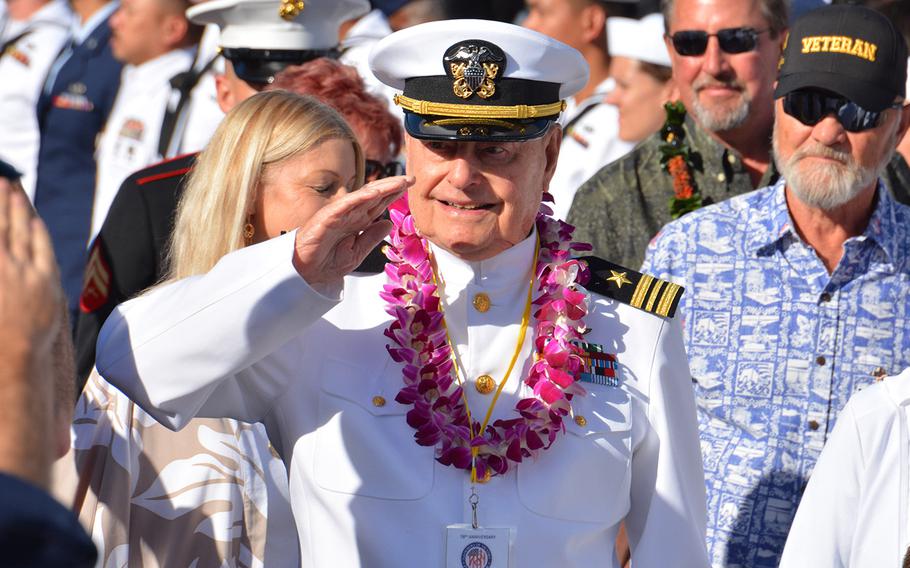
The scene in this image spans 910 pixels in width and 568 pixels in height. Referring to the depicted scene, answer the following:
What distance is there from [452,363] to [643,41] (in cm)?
441

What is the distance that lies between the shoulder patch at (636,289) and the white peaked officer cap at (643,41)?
12.6 feet

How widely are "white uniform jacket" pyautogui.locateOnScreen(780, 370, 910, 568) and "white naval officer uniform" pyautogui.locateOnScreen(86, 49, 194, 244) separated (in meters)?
5.30

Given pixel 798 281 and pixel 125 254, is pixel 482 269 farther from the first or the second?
pixel 125 254

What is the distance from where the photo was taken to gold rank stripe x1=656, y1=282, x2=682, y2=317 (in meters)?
4.01

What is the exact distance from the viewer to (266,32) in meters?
6.77

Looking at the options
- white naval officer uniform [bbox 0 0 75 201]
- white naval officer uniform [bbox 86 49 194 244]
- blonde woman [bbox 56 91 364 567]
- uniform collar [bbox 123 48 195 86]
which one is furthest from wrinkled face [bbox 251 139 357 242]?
white naval officer uniform [bbox 0 0 75 201]

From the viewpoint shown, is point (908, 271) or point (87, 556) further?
point (908, 271)

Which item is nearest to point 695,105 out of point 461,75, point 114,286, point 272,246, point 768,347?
point 768,347

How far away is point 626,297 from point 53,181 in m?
6.18

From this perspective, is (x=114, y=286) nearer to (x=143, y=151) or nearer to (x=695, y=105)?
(x=695, y=105)

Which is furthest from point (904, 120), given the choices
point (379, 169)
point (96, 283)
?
point (96, 283)

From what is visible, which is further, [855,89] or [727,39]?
[727,39]

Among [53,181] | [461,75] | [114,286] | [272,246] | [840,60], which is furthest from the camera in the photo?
[53,181]

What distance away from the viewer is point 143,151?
8891mm
